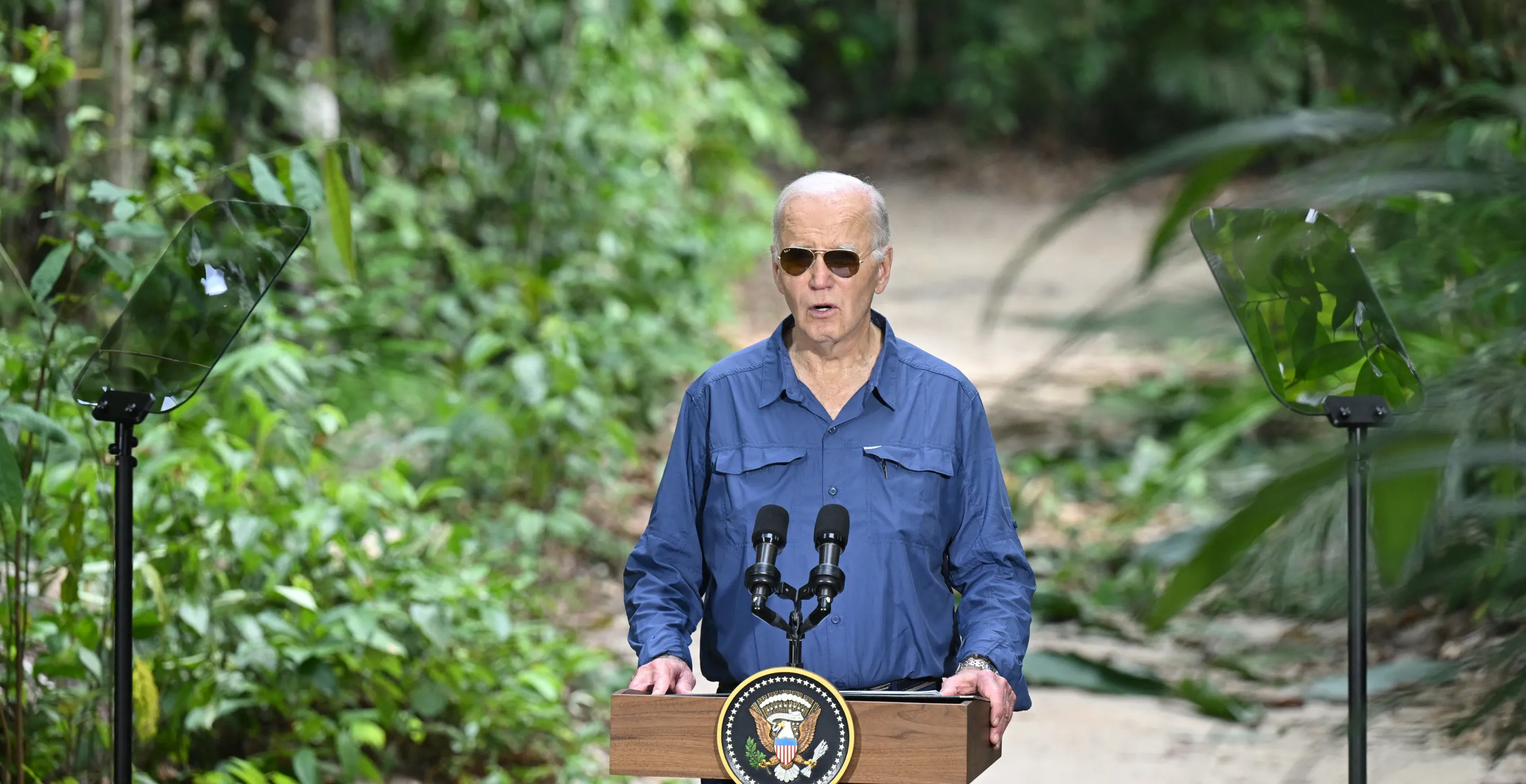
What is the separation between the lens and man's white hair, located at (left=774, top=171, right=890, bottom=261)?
62.3 inches

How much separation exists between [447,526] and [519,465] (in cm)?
77

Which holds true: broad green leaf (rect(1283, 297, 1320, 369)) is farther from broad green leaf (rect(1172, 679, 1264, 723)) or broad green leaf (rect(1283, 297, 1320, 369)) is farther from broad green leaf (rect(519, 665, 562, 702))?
broad green leaf (rect(1172, 679, 1264, 723))

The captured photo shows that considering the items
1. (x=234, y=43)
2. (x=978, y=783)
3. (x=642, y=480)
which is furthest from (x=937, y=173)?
(x=978, y=783)

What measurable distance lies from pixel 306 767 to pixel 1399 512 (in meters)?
2.63

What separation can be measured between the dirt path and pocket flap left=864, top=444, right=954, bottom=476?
19cm

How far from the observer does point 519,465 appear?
17.3 ft

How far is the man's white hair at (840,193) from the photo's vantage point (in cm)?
158

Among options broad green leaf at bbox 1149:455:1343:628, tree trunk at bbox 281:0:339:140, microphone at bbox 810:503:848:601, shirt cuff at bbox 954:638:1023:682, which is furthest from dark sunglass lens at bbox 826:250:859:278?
tree trunk at bbox 281:0:339:140

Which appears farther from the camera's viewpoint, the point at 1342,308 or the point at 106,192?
the point at 106,192

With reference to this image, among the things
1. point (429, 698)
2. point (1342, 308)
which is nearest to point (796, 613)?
point (1342, 308)

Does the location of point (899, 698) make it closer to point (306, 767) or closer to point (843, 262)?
point (843, 262)

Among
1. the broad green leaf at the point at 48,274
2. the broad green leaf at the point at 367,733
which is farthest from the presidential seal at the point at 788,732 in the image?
the broad green leaf at the point at 367,733

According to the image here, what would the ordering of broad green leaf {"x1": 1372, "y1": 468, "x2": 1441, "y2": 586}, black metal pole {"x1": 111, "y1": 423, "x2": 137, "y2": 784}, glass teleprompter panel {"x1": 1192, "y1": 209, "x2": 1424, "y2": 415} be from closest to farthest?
broad green leaf {"x1": 1372, "y1": 468, "x2": 1441, "y2": 586} → glass teleprompter panel {"x1": 1192, "y1": 209, "x2": 1424, "y2": 415} → black metal pole {"x1": 111, "y1": 423, "x2": 137, "y2": 784}

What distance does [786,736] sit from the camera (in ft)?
4.20
